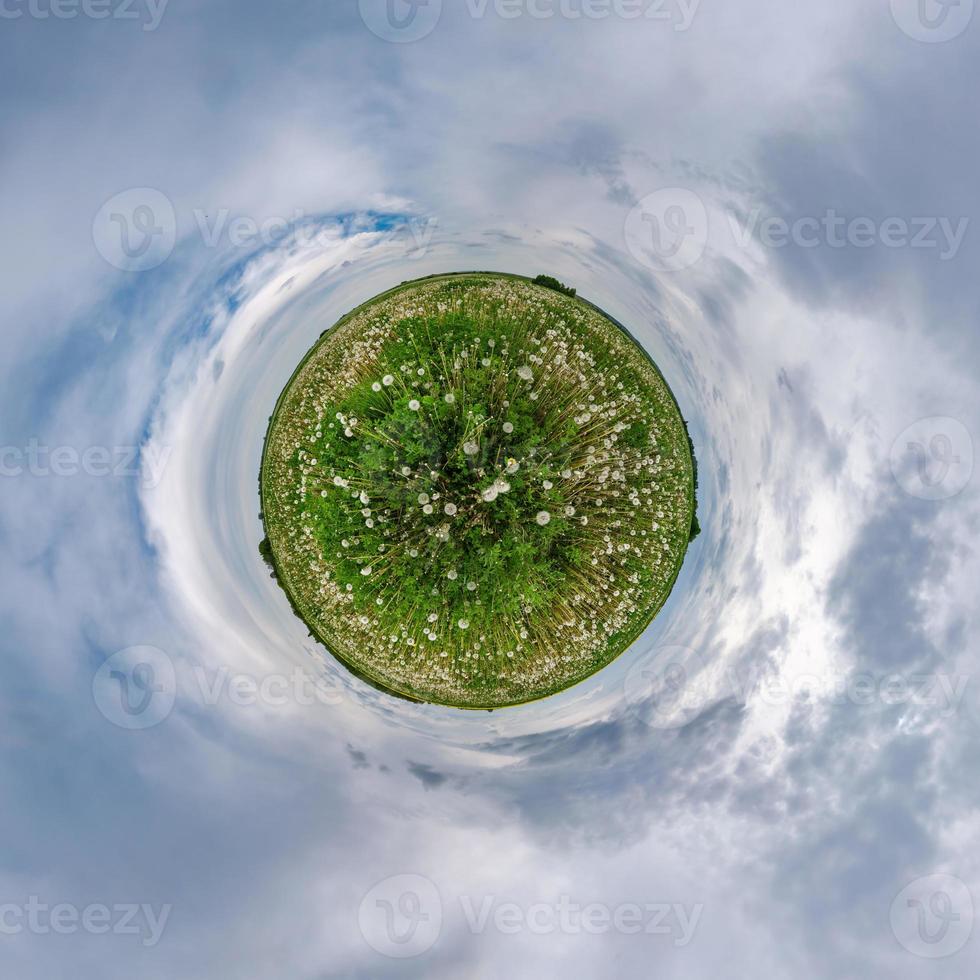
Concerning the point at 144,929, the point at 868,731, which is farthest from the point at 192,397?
the point at 868,731

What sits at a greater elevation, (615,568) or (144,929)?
(615,568)

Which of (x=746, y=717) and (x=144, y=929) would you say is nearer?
(x=144, y=929)

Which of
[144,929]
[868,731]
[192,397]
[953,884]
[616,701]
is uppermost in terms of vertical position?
[192,397]

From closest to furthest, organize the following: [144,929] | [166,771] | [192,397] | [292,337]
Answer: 1. [144,929]
2. [166,771]
3. [192,397]
4. [292,337]

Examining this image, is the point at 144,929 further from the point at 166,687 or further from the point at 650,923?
the point at 650,923

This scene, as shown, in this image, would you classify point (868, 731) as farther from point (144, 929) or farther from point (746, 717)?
point (144, 929)

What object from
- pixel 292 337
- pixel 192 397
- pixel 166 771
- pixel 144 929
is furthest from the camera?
pixel 292 337
